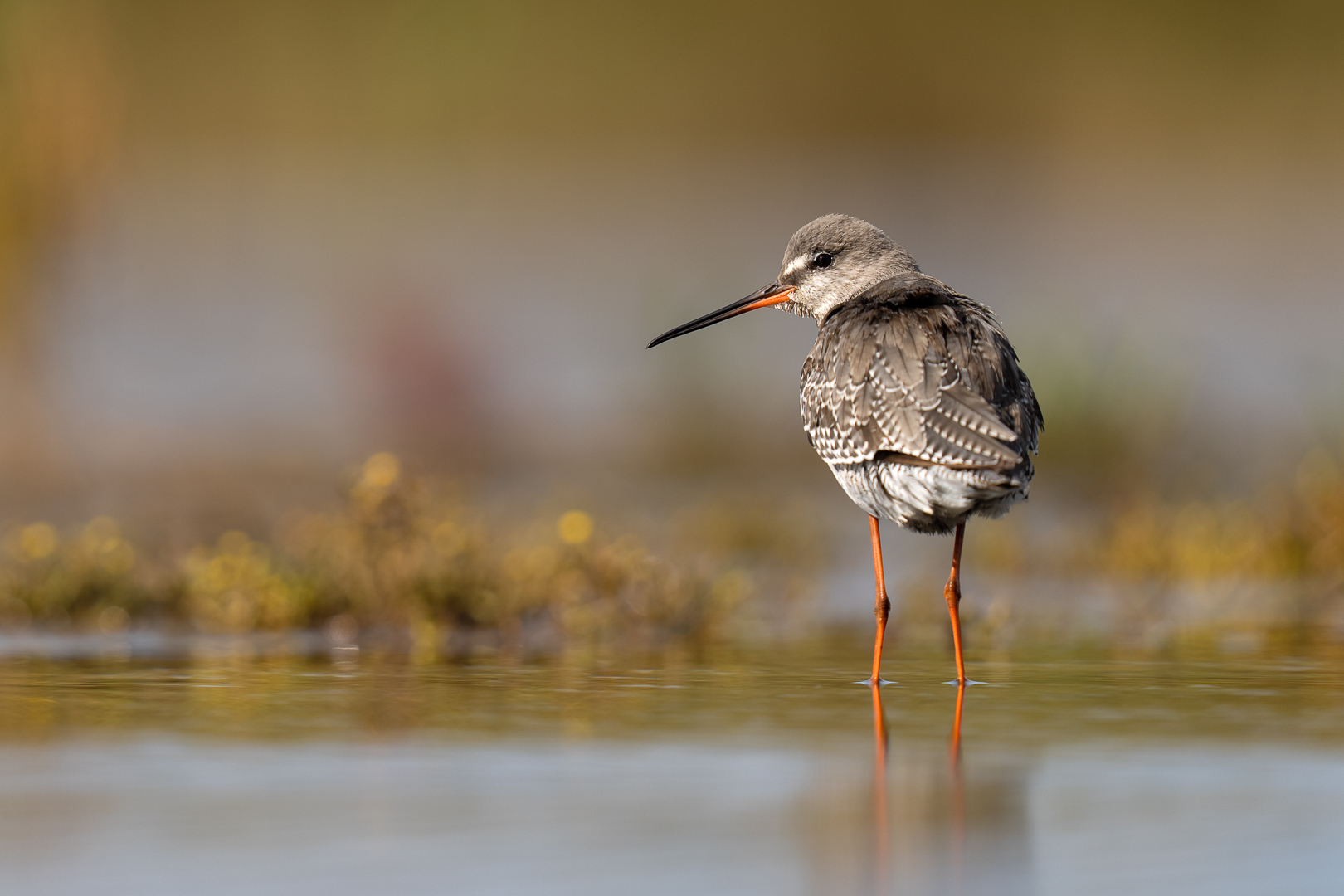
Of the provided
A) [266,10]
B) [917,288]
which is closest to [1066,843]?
[917,288]

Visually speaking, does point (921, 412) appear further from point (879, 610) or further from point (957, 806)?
point (957, 806)

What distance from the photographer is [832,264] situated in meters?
9.48

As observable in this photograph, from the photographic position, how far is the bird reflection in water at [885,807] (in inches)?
165

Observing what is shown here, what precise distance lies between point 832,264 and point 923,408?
2.13 m

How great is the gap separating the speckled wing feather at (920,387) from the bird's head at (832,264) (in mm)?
770

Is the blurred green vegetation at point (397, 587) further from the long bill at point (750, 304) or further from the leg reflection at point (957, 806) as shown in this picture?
the leg reflection at point (957, 806)

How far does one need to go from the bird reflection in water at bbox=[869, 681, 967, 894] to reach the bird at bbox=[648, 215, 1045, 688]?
112 centimetres

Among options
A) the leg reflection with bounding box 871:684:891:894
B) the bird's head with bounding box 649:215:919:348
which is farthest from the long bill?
the leg reflection with bounding box 871:684:891:894

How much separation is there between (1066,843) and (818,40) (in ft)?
82.1

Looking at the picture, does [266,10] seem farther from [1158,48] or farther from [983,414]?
[983,414]

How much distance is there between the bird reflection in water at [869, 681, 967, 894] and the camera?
13.7 ft

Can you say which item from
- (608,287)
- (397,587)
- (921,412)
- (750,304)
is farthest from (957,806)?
(608,287)

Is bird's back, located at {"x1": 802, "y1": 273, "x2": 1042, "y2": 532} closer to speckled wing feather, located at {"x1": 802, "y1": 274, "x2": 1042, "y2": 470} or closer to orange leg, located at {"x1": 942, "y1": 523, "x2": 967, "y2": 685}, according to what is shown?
speckled wing feather, located at {"x1": 802, "y1": 274, "x2": 1042, "y2": 470}

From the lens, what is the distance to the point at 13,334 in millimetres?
14453
